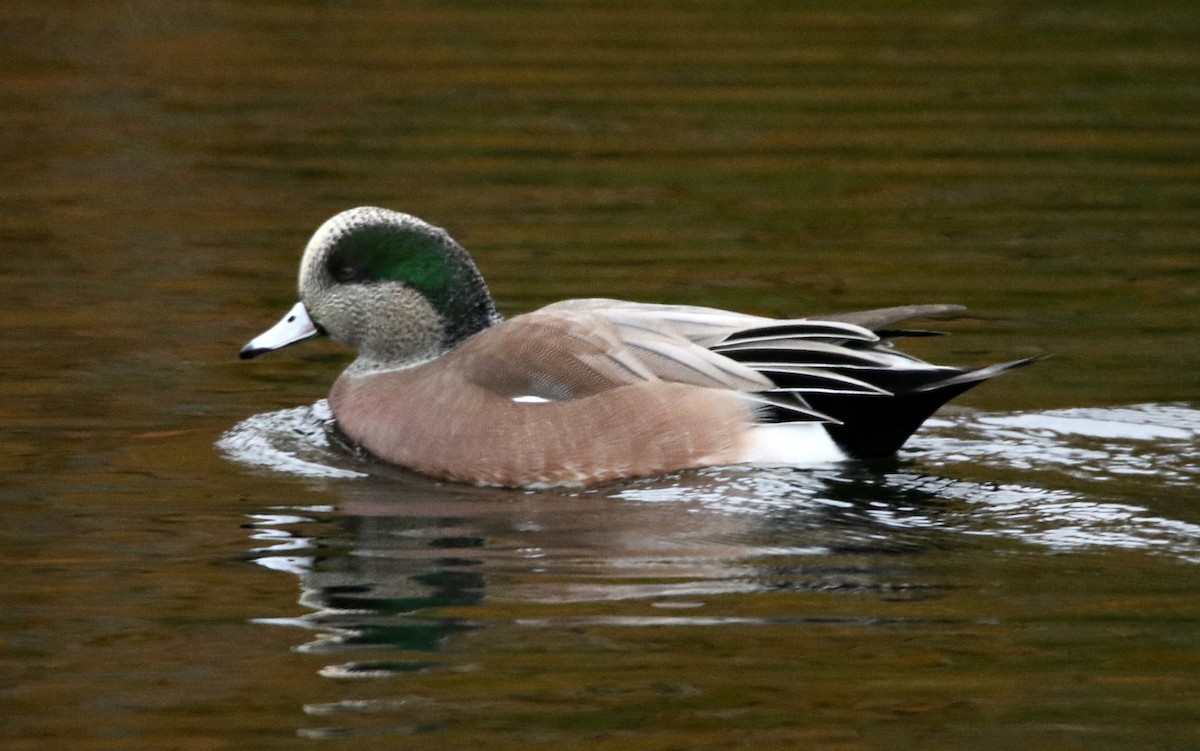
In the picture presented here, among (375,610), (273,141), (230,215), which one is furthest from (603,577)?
(273,141)

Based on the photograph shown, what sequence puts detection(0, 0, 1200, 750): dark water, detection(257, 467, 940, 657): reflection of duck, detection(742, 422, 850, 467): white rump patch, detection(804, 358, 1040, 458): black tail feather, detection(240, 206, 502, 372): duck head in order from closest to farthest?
detection(0, 0, 1200, 750): dark water
detection(257, 467, 940, 657): reflection of duck
detection(804, 358, 1040, 458): black tail feather
detection(742, 422, 850, 467): white rump patch
detection(240, 206, 502, 372): duck head

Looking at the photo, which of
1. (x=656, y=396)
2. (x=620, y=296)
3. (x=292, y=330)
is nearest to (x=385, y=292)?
(x=292, y=330)

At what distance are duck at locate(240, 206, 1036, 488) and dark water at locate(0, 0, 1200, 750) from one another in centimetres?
12

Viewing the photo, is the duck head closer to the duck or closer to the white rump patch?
the duck

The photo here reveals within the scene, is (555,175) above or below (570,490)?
above

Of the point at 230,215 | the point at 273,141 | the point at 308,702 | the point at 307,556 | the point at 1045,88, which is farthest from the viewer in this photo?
the point at 1045,88

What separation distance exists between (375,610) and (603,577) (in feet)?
1.85

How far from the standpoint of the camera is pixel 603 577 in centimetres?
543

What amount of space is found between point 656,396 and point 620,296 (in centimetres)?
204

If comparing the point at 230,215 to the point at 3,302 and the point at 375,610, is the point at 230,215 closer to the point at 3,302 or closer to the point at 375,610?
the point at 3,302

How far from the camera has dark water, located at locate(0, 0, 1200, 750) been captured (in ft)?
15.4

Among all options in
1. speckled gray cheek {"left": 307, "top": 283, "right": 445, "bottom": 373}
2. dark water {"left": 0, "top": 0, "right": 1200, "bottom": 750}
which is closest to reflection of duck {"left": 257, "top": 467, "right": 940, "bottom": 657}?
dark water {"left": 0, "top": 0, "right": 1200, "bottom": 750}

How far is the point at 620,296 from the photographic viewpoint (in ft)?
27.7

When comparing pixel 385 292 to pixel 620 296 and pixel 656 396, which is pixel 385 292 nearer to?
pixel 656 396
